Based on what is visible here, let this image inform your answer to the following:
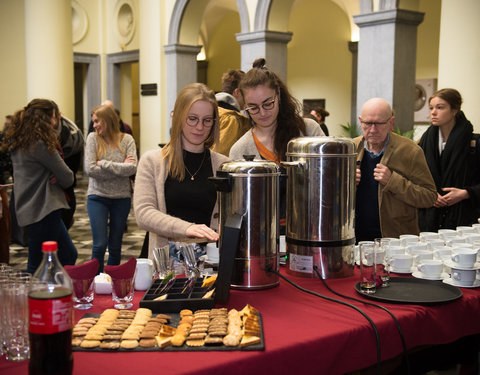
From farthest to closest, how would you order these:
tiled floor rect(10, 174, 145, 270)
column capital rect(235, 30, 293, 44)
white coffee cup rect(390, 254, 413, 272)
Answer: column capital rect(235, 30, 293, 44), tiled floor rect(10, 174, 145, 270), white coffee cup rect(390, 254, 413, 272)

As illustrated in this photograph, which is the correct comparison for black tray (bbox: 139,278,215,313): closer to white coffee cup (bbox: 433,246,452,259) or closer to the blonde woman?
white coffee cup (bbox: 433,246,452,259)

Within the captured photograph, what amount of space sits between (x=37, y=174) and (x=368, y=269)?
287cm

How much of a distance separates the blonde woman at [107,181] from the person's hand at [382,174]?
2387mm

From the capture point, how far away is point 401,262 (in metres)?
2.15

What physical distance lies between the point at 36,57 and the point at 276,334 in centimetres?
1029

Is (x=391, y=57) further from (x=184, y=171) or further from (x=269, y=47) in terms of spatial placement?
(x=184, y=171)

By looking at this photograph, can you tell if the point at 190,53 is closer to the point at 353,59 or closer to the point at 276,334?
the point at 353,59

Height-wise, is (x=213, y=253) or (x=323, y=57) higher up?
(x=323, y=57)

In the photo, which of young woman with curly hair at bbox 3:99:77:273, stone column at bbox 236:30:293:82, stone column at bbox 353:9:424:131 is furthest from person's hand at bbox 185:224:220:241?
stone column at bbox 236:30:293:82

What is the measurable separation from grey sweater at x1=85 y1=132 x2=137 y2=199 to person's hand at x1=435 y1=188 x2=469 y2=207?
238 cm

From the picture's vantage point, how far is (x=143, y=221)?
244 centimetres

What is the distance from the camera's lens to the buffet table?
4.38ft

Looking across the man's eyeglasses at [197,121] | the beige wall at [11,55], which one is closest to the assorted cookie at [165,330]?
the man's eyeglasses at [197,121]

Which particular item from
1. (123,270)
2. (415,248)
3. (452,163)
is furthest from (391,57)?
(123,270)
